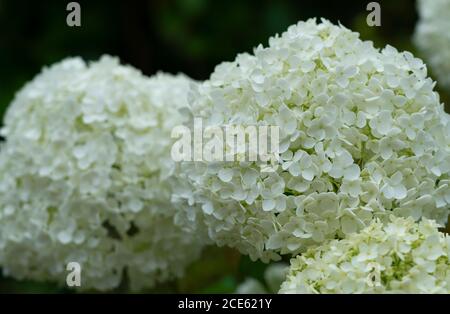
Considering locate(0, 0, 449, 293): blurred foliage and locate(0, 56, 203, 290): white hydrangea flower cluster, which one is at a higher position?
locate(0, 0, 449, 293): blurred foliage

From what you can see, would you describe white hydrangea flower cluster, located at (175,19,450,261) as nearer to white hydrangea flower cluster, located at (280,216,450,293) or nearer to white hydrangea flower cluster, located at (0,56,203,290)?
white hydrangea flower cluster, located at (280,216,450,293)

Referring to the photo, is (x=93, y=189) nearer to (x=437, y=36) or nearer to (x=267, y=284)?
(x=267, y=284)

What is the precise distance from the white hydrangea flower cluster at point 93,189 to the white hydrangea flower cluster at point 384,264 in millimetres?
605

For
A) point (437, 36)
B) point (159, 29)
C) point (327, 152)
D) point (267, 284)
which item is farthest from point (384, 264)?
point (159, 29)

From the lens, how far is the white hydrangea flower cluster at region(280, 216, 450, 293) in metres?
1.39

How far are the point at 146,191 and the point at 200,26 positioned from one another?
6.42 feet

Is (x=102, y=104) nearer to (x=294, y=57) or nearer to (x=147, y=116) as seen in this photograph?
(x=147, y=116)

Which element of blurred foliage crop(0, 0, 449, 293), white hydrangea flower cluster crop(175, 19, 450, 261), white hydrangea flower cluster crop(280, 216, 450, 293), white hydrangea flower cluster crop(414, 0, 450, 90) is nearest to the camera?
white hydrangea flower cluster crop(280, 216, 450, 293)

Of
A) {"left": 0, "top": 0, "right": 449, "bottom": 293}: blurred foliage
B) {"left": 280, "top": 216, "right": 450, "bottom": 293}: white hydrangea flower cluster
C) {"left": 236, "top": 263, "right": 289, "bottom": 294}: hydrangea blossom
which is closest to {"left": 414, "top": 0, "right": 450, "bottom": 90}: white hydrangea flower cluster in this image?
{"left": 0, "top": 0, "right": 449, "bottom": 293}: blurred foliage

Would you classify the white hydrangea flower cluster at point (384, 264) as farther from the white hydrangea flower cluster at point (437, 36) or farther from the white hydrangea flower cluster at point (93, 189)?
the white hydrangea flower cluster at point (437, 36)

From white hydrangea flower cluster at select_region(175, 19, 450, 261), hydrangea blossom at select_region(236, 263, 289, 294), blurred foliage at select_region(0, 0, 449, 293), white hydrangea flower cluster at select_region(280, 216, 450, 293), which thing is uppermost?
blurred foliage at select_region(0, 0, 449, 293)

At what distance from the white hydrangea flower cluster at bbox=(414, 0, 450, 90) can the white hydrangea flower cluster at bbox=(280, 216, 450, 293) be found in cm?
131

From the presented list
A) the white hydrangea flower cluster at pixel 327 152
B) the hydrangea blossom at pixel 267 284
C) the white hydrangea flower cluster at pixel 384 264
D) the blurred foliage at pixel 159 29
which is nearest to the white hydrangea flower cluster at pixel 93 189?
the hydrangea blossom at pixel 267 284

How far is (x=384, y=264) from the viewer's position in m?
1.41
